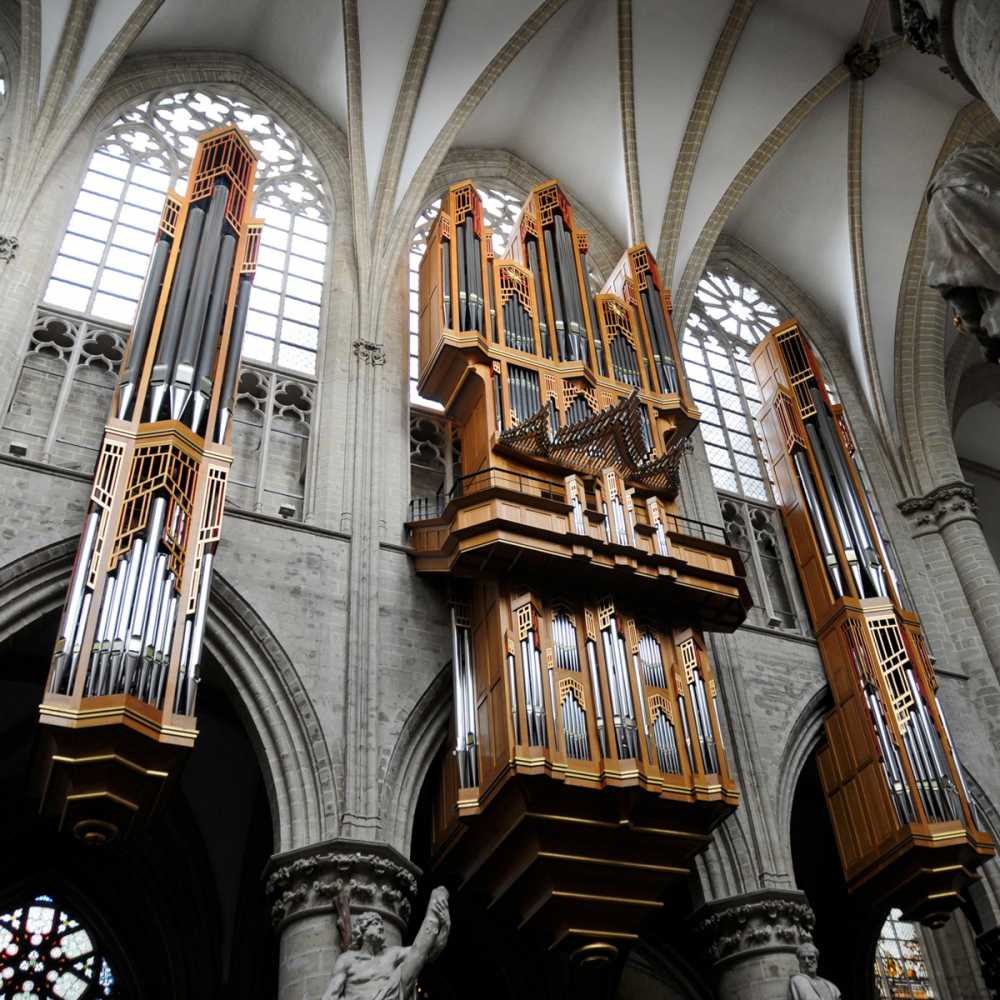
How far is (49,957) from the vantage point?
12180mm

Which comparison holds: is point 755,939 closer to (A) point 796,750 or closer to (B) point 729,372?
(A) point 796,750

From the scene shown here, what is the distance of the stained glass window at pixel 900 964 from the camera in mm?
15086

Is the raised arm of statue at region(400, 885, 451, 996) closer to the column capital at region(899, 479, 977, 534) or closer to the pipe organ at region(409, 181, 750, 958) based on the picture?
the pipe organ at region(409, 181, 750, 958)

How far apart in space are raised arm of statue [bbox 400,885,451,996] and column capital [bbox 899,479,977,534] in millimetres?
10530

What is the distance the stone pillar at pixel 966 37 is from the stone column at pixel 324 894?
23.4 ft

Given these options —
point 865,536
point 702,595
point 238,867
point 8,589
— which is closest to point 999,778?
point 865,536

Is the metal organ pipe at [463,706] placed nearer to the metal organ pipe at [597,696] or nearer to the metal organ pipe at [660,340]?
the metal organ pipe at [597,696]

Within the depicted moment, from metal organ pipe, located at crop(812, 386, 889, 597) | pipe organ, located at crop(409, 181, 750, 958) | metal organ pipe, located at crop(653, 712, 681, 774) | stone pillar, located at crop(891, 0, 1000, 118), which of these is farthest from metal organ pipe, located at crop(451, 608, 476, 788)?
stone pillar, located at crop(891, 0, 1000, 118)

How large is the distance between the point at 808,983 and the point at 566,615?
3.91 m

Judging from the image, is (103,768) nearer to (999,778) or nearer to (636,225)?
(999,778)

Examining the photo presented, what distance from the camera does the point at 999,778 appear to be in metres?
13.7

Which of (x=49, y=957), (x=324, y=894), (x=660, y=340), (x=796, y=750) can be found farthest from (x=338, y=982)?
(x=660, y=340)

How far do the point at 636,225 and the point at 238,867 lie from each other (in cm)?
1085

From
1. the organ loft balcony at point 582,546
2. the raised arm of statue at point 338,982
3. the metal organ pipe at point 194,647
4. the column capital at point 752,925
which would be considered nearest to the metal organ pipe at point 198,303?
the metal organ pipe at point 194,647
